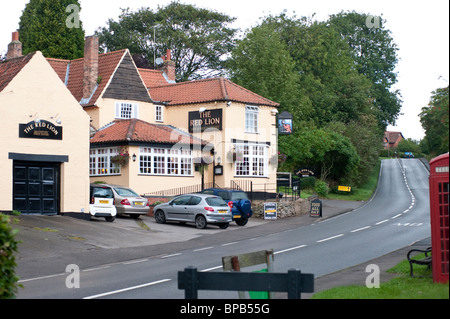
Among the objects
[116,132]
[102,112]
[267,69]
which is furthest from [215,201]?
[267,69]

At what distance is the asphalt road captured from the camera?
13.9 meters

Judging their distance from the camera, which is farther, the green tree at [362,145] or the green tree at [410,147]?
the green tree at [410,147]

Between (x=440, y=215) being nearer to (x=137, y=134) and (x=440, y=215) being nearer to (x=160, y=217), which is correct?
(x=160, y=217)

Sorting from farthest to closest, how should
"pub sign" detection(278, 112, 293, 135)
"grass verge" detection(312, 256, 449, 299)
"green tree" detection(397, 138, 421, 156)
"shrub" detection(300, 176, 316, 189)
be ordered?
1. "green tree" detection(397, 138, 421, 156)
2. "shrub" detection(300, 176, 316, 189)
3. "pub sign" detection(278, 112, 293, 135)
4. "grass verge" detection(312, 256, 449, 299)

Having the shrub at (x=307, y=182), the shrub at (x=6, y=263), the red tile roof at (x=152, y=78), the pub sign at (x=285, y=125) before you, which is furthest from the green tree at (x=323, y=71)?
the shrub at (x=6, y=263)

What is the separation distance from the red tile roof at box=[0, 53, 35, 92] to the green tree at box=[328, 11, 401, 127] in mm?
62463

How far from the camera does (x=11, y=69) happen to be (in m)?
29.0

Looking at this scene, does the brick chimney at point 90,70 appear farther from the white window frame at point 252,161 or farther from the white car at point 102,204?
the white car at point 102,204

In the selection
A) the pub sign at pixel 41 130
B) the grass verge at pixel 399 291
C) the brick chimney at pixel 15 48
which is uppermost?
the brick chimney at pixel 15 48

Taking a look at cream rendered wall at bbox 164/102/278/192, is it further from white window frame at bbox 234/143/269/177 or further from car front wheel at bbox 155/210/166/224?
car front wheel at bbox 155/210/166/224

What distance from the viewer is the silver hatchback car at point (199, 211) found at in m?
29.7

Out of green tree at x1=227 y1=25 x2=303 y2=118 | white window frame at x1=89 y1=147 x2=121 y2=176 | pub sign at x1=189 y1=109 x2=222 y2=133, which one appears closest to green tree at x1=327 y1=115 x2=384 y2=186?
green tree at x1=227 y1=25 x2=303 y2=118

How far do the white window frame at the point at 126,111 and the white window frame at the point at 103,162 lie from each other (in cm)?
462

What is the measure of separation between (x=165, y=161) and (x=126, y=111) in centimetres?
658
